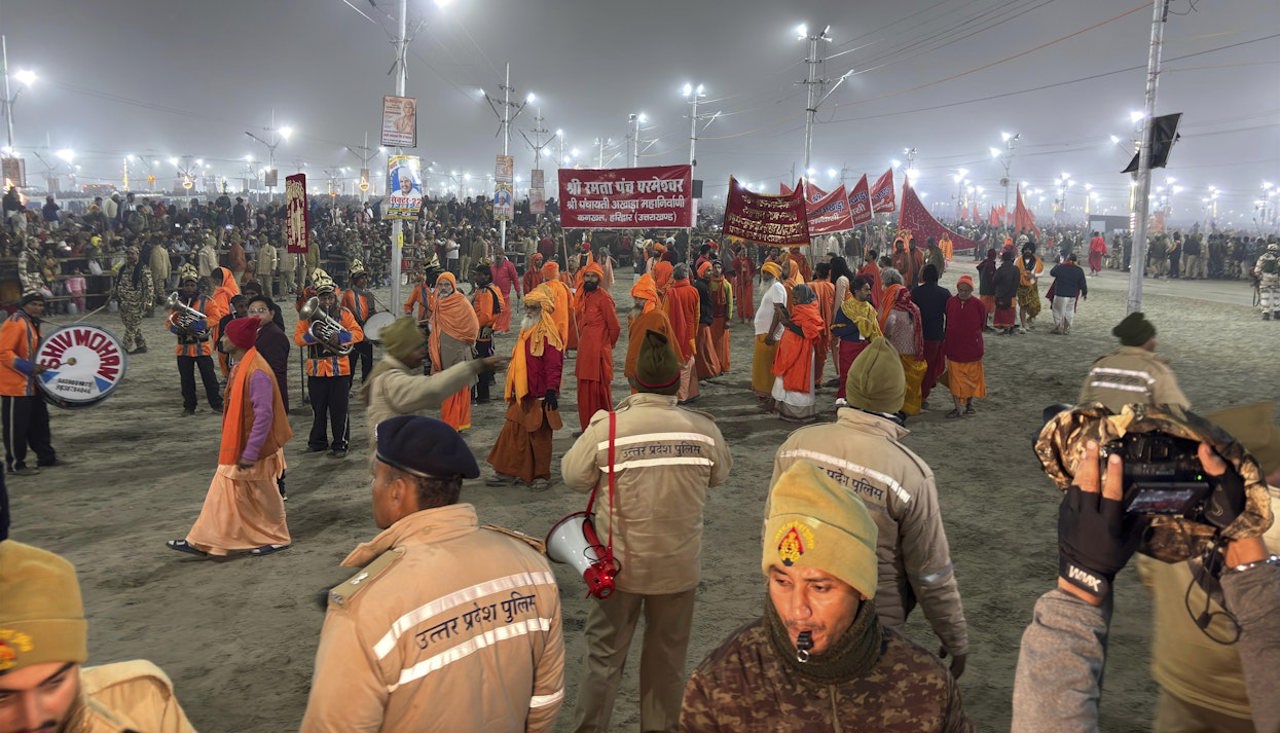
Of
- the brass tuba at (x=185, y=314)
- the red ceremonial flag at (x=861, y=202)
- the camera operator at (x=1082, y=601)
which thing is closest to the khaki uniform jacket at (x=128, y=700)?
the camera operator at (x=1082, y=601)

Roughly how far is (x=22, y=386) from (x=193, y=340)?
8.30ft

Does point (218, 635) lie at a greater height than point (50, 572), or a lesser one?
lesser

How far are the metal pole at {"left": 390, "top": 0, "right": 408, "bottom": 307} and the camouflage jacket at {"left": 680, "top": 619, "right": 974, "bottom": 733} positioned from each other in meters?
14.8

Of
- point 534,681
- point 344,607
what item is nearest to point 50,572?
point 344,607

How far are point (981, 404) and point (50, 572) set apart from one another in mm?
11760

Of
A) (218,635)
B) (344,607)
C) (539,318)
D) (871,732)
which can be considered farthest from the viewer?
(539,318)

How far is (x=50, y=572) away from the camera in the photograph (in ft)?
5.07

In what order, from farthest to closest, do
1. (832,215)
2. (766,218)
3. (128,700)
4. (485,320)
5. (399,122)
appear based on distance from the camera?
(832,215)
(399,122)
(766,218)
(485,320)
(128,700)

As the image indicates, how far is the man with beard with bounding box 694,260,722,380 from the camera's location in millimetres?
12422

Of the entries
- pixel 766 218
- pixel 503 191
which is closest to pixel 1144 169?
pixel 766 218

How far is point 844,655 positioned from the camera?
178cm

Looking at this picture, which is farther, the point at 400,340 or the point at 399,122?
the point at 399,122

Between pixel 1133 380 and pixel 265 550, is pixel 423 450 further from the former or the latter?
pixel 1133 380

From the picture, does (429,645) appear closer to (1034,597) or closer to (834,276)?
(1034,597)
